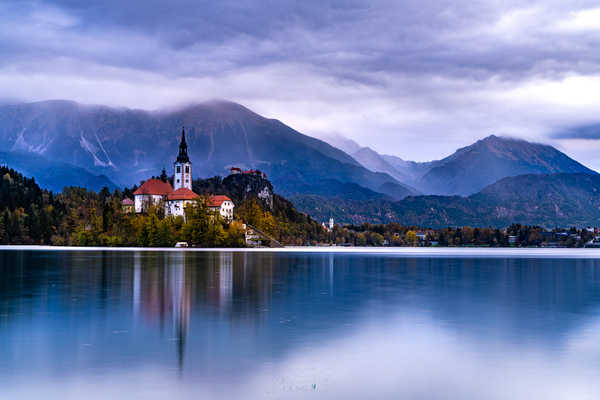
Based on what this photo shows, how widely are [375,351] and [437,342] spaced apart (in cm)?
321

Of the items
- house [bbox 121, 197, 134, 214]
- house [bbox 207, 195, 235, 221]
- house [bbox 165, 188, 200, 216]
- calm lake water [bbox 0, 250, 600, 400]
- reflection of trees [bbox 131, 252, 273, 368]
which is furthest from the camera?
house [bbox 165, 188, 200, 216]

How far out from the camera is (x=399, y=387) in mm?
15984

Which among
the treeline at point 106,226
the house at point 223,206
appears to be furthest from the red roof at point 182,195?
the treeline at point 106,226

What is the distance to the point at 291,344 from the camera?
2144 cm

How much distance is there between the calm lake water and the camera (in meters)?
15.8

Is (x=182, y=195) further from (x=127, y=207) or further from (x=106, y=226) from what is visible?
(x=106, y=226)

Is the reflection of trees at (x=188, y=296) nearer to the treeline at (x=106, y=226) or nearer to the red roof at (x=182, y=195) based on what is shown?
the treeline at (x=106, y=226)

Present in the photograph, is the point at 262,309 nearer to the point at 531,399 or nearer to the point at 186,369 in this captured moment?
the point at 186,369

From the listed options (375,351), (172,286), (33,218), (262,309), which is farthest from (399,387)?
(33,218)

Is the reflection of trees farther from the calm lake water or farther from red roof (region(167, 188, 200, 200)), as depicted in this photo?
red roof (region(167, 188, 200, 200))

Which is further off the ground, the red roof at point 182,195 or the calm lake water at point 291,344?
the red roof at point 182,195

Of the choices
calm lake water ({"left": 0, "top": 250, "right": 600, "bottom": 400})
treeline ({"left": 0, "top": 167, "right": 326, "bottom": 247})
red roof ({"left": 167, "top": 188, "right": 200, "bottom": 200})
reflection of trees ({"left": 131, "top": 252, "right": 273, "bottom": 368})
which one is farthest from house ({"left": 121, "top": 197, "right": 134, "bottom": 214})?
calm lake water ({"left": 0, "top": 250, "right": 600, "bottom": 400})

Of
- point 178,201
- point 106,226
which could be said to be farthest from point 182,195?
point 106,226

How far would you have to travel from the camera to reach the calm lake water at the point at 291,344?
15.8 meters
